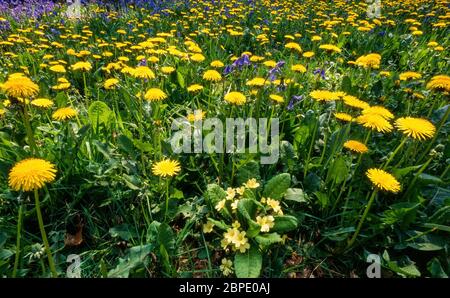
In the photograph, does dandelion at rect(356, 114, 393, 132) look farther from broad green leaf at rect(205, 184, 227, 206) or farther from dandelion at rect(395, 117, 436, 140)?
broad green leaf at rect(205, 184, 227, 206)

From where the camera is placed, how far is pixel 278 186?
6.24ft

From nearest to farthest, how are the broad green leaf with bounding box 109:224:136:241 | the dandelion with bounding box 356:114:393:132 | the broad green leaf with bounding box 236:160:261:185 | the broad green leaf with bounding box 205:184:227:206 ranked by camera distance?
the dandelion with bounding box 356:114:393:132 < the broad green leaf with bounding box 109:224:136:241 < the broad green leaf with bounding box 205:184:227:206 < the broad green leaf with bounding box 236:160:261:185

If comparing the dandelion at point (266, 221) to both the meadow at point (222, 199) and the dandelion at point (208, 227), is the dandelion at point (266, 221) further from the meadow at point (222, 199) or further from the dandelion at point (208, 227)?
the dandelion at point (208, 227)

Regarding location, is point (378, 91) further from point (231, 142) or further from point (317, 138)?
point (231, 142)

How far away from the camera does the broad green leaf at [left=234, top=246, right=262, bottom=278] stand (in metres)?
1.57

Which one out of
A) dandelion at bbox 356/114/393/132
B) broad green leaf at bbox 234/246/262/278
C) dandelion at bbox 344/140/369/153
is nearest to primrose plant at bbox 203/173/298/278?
broad green leaf at bbox 234/246/262/278

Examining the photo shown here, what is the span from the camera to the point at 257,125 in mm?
2463

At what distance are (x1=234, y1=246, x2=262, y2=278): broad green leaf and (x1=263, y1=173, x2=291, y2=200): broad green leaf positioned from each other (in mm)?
379

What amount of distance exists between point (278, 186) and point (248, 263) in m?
0.51

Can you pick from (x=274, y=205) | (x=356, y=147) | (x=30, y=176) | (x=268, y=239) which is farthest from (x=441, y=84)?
(x=30, y=176)

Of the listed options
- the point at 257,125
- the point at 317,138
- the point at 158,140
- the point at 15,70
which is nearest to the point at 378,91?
the point at 317,138

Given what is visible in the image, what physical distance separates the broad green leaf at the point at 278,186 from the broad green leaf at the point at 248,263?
0.38 m

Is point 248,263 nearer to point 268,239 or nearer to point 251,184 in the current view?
point 268,239
